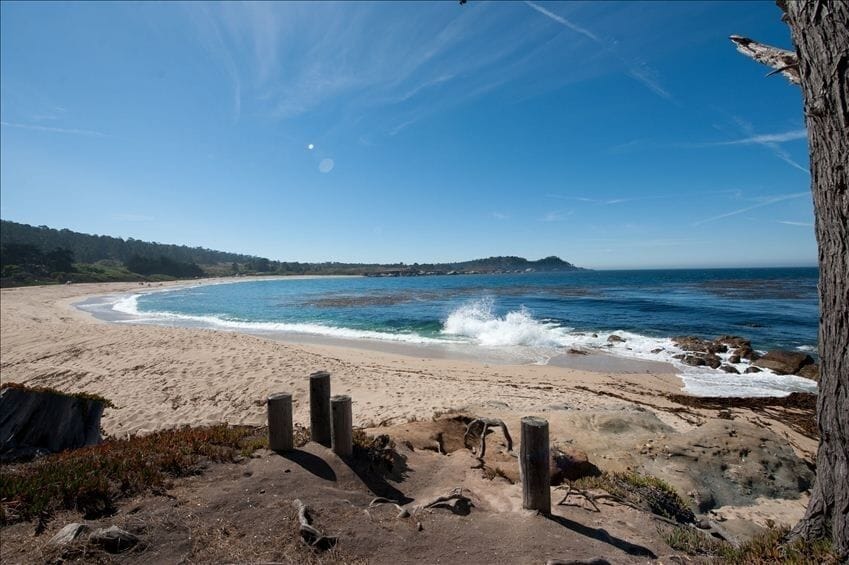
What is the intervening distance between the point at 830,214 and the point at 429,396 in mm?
9324

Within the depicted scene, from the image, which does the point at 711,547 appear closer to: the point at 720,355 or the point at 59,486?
the point at 59,486

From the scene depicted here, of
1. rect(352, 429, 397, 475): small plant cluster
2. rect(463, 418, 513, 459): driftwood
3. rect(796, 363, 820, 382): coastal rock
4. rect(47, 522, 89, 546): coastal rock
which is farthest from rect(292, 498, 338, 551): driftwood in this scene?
rect(796, 363, 820, 382): coastal rock

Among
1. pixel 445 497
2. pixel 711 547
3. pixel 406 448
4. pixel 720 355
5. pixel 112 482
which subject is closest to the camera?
pixel 711 547

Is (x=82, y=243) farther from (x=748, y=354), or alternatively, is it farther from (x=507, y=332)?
(x=748, y=354)

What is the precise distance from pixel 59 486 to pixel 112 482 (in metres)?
0.48

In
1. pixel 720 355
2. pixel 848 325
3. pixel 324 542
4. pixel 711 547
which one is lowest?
pixel 720 355

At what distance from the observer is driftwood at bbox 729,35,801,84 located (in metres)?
3.37

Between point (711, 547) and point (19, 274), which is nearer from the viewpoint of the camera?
point (711, 547)

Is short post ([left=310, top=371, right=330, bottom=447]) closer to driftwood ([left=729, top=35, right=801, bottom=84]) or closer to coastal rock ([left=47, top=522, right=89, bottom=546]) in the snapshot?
coastal rock ([left=47, top=522, right=89, bottom=546])

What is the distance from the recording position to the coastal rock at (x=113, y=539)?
139 inches

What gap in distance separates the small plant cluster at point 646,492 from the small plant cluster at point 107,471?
16.9 feet

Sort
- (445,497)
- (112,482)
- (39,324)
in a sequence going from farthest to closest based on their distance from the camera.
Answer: (39,324) < (445,497) < (112,482)

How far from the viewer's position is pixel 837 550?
3.19 meters

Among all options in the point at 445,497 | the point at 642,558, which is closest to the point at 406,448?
the point at 445,497
